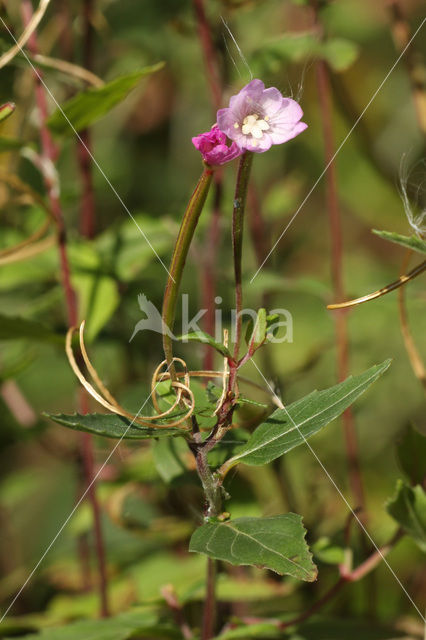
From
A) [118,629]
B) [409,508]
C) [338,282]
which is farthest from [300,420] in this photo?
[338,282]

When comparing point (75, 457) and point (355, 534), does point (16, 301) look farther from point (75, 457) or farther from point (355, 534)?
Answer: point (355, 534)

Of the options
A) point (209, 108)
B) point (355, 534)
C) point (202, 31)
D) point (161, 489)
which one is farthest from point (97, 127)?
point (355, 534)

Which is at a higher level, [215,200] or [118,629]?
[215,200]

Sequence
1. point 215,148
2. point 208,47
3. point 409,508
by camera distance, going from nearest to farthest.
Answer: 1. point 215,148
2. point 409,508
3. point 208,47

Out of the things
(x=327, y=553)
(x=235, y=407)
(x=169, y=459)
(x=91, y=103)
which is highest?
(x=91, y=103)

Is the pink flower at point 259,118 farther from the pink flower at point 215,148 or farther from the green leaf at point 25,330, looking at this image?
the green leaf at point 25,330

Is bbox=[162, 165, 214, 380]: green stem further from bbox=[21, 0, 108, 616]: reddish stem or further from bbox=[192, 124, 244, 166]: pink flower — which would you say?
bbox=[21, 0, 108, 616]: reddish stem

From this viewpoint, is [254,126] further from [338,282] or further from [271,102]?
[338,282]

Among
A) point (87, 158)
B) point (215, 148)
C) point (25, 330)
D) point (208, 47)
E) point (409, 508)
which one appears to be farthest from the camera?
point (87, 158)

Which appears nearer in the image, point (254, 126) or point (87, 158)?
point (254, 126)

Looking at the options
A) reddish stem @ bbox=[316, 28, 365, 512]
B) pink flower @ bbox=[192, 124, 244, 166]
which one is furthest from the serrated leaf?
reddish stem @ bbox=[316, 28, 365, 512]
